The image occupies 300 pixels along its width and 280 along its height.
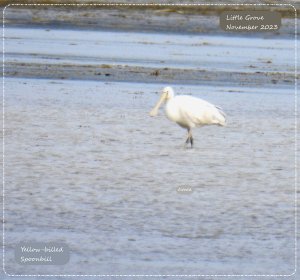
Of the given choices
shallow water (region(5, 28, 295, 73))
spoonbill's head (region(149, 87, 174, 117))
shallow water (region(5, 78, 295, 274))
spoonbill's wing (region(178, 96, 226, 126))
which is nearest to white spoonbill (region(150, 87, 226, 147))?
spoonbill's wing (region(178, 96, 226, 126))

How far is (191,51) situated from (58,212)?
16.5 m

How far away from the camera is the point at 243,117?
15852 millimetres

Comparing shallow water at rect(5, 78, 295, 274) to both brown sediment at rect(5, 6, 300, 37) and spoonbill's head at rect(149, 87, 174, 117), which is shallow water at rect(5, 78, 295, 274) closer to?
spoonbill's head at rect(149, 87, 174, 117)

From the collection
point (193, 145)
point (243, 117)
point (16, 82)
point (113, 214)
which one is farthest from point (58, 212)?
point (16, 82)

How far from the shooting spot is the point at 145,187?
10742 mm

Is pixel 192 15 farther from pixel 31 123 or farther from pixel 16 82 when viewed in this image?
pixel 31 123

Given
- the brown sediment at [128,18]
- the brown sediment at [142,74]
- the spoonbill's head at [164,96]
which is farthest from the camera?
the brown sediment at [128,18]

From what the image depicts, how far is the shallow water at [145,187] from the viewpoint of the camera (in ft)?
27.5

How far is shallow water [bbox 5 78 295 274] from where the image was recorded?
8.39 meters

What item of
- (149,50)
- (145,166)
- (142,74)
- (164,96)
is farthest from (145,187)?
(149,50)

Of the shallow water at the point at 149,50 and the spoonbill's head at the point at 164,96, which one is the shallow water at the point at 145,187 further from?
the shallow water at the point at 149,50

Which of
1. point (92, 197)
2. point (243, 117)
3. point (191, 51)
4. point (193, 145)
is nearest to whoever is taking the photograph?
point (92, 197)

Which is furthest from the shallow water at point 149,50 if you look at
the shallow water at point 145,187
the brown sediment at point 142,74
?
the shallow water at point 145,187

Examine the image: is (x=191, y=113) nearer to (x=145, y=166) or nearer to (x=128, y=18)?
(x=145, y=166)
